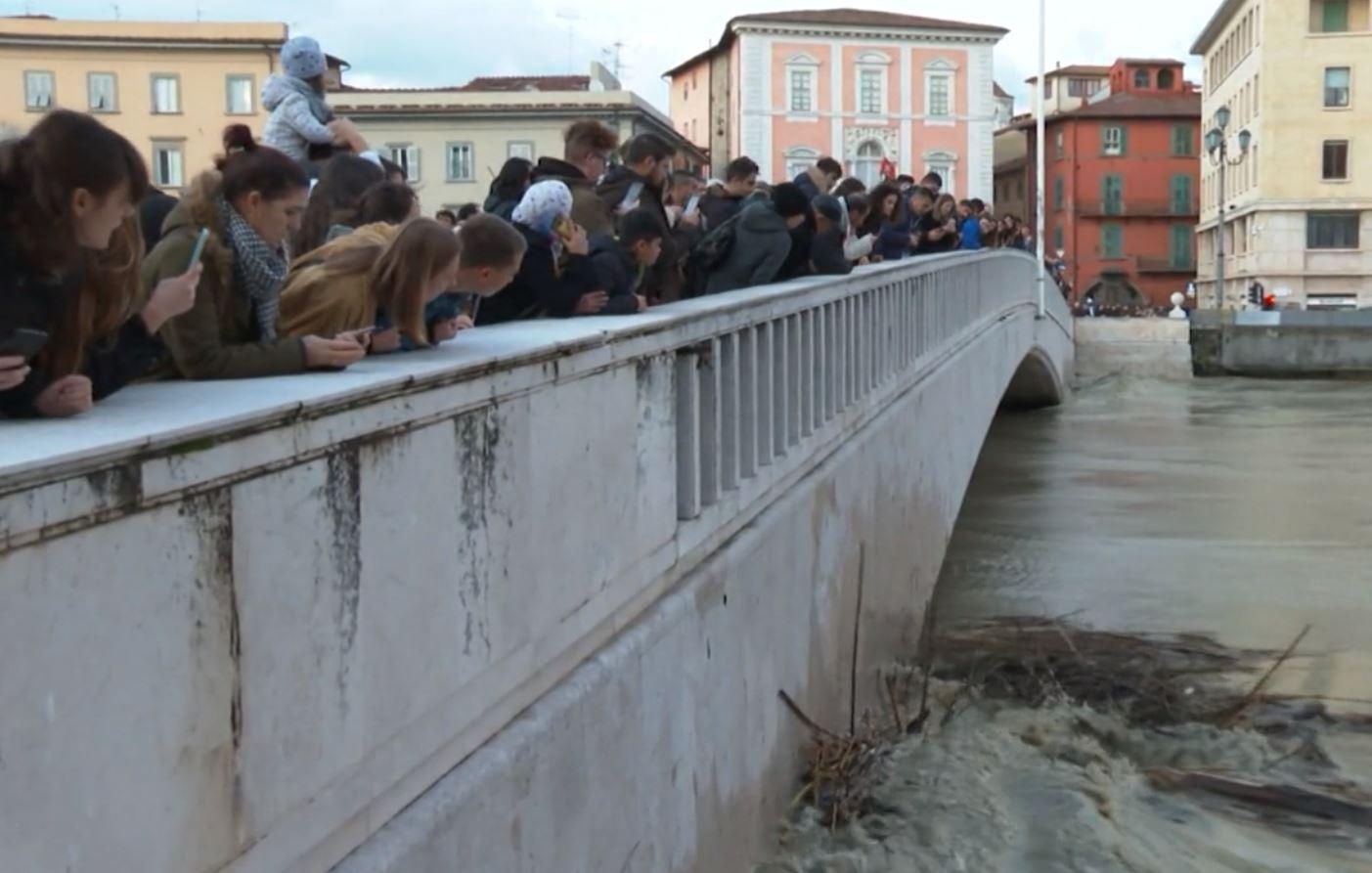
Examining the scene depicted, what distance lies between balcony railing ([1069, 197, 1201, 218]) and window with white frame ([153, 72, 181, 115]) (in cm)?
4038

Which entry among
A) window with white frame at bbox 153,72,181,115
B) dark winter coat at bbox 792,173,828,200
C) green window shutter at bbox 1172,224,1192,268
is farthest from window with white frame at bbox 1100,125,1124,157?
dark winter coat at bbox 792,173,828,200

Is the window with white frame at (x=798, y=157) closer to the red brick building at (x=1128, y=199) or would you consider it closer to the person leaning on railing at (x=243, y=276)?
the red brick building at (x=1128, y=199)

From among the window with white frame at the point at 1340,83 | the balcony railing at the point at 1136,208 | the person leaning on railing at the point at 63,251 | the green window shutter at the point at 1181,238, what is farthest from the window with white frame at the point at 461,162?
the person leaning on railing at the point at 63,251

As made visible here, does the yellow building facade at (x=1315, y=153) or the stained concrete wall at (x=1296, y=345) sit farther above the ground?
the yellow building facade at (x=1315, y=153)

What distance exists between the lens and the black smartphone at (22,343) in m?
2.83

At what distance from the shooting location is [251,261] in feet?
13.5

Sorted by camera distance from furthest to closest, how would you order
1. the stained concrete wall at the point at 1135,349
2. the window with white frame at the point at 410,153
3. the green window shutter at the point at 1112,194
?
the green window shutter at the point at 1112,194
the window with white frame at the point at 410,153
the stained concrete wall at the point at 1135,349

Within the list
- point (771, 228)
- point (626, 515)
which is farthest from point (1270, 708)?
point (626, 515)

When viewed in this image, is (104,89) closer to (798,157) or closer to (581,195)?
(798,157)

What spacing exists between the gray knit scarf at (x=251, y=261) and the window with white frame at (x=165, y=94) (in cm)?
6200

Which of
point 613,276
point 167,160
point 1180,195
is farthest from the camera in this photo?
point 1180,195

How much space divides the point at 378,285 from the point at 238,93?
2422 inches

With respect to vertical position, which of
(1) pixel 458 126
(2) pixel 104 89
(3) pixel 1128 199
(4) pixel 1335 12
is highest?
(4) pixel 1335 12

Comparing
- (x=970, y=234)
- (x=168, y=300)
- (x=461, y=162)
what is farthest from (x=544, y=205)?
(x=461, y=162)
